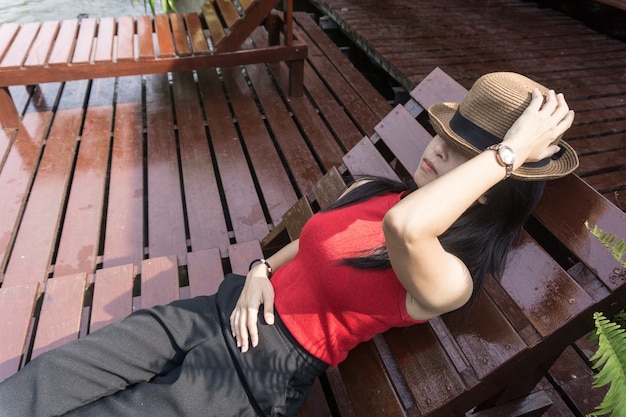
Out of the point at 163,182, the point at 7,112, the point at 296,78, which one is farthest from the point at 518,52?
the point at 7,112

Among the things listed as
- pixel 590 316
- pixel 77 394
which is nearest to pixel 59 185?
pixel 77 394

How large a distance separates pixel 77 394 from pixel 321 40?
15.5 ft

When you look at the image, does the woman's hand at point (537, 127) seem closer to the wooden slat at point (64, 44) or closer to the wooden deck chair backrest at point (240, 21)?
the wooden deck chair backrest at point (240, 21)

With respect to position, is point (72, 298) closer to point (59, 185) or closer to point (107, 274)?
point (107, 274)

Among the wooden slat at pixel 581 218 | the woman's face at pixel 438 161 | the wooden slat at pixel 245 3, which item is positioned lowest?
the wooden slat at pixel 581 218

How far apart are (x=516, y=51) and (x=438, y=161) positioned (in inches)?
169

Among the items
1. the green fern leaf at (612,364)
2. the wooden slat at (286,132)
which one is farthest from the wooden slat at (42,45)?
the green fern leaf at (612,364)

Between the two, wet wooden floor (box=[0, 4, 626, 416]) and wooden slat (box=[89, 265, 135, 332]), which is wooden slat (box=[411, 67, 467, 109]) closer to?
wet wooden floor (box=[0, 4, 626, 416])

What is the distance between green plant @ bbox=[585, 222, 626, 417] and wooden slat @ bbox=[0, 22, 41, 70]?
4.02m

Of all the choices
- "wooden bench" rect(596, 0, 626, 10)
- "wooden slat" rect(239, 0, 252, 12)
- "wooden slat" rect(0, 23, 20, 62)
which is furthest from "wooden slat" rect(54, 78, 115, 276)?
"wooden bench" rect(596, 0, 626, 10)

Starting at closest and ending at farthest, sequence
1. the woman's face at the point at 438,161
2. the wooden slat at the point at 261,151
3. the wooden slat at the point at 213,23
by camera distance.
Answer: the woman's face at the point at 438,161 → the wooden slat at the point at 261,151 → the wooden slat at the point at 213,23

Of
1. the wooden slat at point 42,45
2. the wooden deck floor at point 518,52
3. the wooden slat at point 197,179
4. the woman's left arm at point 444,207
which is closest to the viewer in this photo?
the woman's left arm at point 444,207

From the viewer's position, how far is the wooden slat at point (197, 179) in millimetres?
2801

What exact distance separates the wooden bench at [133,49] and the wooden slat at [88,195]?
0.42 metres
